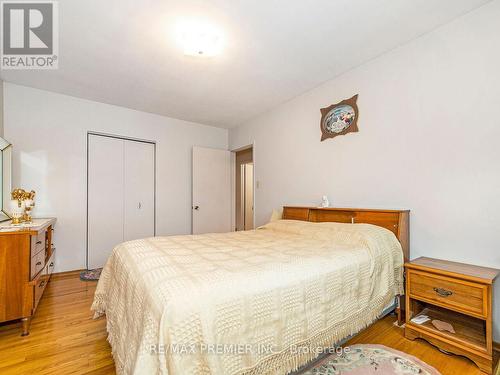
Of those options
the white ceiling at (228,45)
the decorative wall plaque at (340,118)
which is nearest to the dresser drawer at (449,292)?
the decorative wall plaque at (340,118)

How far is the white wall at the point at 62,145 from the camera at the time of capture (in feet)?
9.96

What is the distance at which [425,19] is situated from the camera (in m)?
1.88

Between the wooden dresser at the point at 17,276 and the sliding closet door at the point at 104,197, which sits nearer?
the wooden dresser at the point at 17,276

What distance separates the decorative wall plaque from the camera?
102 inches

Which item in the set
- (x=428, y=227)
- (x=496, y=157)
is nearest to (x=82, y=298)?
(x=428, y=227)

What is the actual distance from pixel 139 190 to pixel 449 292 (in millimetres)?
4066

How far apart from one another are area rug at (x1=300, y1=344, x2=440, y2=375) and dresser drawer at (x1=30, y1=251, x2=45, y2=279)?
2.33 metres

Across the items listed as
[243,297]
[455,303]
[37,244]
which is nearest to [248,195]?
[37,244]

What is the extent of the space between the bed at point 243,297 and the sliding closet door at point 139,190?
2.09 meters

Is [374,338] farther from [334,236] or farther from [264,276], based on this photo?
[264,276]

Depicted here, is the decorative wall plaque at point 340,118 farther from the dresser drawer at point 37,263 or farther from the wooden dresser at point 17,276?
the dresser drawer at point 37,263

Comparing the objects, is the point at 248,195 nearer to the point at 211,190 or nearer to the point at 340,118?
the point at 211,190

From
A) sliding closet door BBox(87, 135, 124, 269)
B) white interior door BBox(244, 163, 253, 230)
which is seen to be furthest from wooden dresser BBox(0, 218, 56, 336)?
white interior door BBox(244, 163, 253, 230)

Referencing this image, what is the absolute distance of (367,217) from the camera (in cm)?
233
